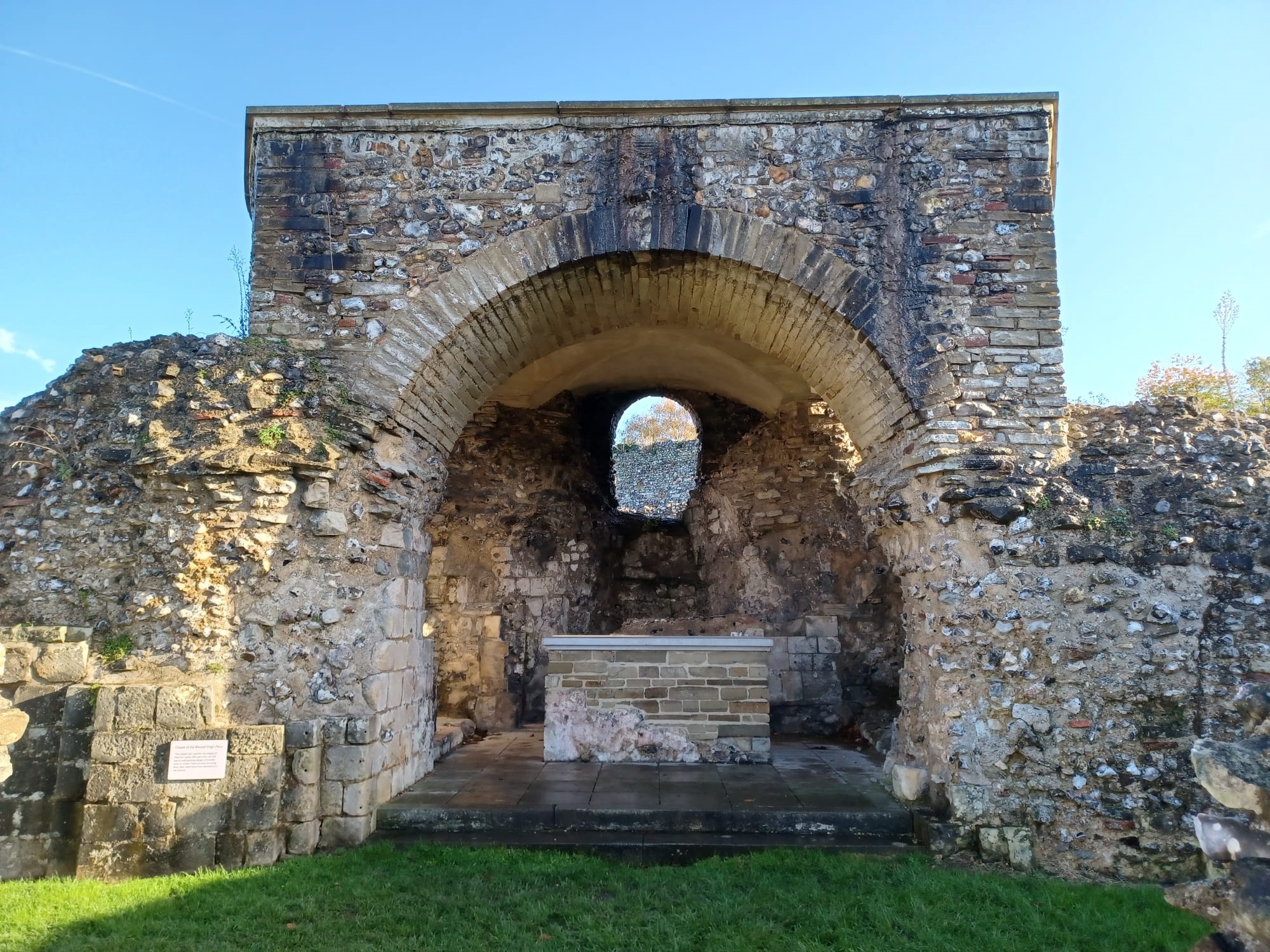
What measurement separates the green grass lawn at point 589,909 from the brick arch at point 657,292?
3.02 metres

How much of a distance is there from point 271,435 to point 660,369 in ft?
18.9

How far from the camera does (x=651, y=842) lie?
494 centimetres

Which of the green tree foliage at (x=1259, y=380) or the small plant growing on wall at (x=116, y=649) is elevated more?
the green tree foliage at (x=1259, y=380)

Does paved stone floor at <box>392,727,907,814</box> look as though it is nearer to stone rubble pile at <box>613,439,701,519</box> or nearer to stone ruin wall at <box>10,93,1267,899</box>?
stone ruin wall at <box>10,93,1267,899</box>

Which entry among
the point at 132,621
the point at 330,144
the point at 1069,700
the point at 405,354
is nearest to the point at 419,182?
the point at 330,144

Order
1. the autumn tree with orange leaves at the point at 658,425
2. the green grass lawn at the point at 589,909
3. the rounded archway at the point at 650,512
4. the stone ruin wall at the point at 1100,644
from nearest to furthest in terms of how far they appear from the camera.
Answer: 1. the green grass lawn at the point at 589,909
2. the stone ruin wall at the point at 1100,644
3. the rounded archway at the point at 650,512
4. the autumn tree with orange leaves at the point at 658,425

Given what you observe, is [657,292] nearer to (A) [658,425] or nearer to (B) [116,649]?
(B) [116,649]

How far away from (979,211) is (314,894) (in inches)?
245

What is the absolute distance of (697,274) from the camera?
6082 millimetres

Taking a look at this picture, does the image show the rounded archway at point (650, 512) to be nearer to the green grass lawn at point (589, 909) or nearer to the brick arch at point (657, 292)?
the brick arch at point (657, 292)

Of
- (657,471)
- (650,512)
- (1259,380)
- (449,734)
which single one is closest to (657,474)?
(657,471)

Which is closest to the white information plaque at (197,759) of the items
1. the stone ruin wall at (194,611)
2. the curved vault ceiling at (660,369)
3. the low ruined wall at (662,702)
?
the stone ruin wall at (194,611)

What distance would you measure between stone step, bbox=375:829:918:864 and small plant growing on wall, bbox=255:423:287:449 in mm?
2731

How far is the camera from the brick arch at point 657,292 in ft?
18.2
